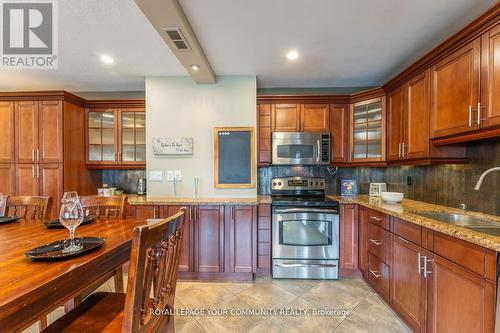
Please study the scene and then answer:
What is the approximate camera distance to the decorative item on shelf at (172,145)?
3037mm

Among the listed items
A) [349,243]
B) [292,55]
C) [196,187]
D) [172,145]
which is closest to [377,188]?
[349,243]

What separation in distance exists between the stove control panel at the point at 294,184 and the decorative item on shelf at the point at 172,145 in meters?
1.26

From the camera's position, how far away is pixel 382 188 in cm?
308

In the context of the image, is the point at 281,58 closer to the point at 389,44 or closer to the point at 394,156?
A: the point at 389,44

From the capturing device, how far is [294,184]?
3.34 metres

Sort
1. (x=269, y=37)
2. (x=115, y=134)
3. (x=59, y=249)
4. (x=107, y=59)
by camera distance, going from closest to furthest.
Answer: (x=59, y=249) < (x=269, y=37) < (x=107, y=59) < (x=115, y=134)

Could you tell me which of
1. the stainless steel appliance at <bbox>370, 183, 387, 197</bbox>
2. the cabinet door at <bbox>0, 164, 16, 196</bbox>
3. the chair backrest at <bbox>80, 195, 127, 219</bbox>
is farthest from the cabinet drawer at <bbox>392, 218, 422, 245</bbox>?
the cabinet door at <bbox>0, 164, 16, 196</bbox>

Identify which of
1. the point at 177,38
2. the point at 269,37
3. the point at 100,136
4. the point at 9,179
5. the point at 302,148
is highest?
the point at 269,37

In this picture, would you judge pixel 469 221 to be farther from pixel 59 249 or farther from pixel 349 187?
pixel 59 249

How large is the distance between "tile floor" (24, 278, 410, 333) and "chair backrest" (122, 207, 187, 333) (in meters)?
A: 0.92

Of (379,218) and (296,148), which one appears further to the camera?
(296,148)

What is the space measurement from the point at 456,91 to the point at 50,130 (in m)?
4.41

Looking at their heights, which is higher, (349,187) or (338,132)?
(338,132)

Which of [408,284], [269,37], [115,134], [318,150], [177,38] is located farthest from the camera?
[115,134]
